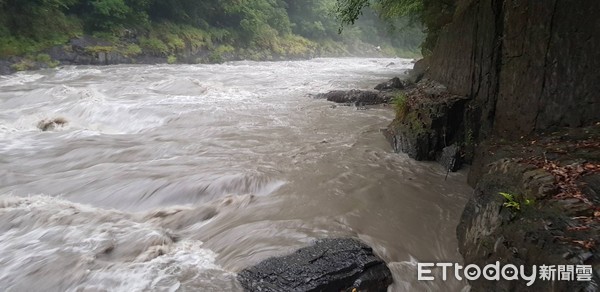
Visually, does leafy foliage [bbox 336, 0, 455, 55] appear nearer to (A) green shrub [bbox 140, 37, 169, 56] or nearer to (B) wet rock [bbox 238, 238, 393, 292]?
(B) wet rock [bbox 238, 238, 393, 292]

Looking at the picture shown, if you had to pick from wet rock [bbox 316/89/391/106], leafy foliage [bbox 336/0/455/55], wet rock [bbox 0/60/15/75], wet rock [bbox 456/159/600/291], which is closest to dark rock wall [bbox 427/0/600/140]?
wet rock [bbox 456/159/600/291]

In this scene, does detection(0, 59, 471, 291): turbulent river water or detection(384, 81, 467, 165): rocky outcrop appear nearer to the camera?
detection(0, 59, 471, 291): turbulent river water

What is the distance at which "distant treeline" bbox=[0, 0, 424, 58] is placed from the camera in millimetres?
17734

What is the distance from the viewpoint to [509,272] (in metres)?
2.62

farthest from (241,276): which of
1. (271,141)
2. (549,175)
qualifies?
(271,141)

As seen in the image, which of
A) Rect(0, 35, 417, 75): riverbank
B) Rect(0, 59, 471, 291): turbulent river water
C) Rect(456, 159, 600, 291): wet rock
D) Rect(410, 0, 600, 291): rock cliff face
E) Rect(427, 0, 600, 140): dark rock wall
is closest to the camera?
Rect(456, 159, 600, 291): wet rock

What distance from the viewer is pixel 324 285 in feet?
9.36

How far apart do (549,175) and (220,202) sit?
12.2 ft

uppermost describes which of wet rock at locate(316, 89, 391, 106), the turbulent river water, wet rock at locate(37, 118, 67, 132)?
wet rock at locate(316, 89, 391, 106)

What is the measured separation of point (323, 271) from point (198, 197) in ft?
8.85

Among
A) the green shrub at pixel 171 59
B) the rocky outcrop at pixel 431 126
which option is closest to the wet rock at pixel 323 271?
the rocky outcrop at pixel 431 126

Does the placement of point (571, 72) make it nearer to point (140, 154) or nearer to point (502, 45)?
point (502, 45)

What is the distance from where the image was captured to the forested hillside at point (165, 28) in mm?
17797

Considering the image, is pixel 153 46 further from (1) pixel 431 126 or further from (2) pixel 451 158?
(2) pixel 451 158
